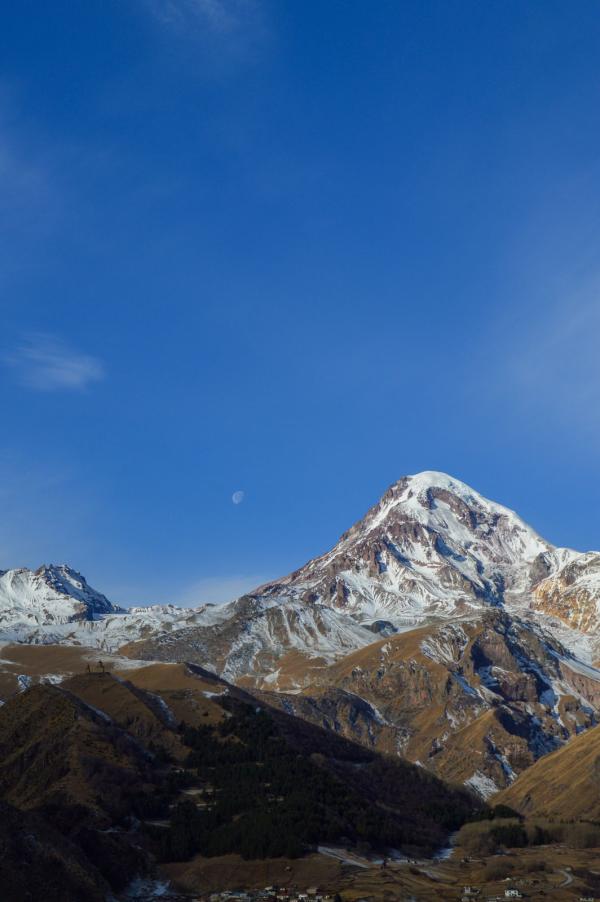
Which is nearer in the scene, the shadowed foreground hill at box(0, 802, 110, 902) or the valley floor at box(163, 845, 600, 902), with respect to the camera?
the shadowed foreground hill at box(0, 802, 110, 902)

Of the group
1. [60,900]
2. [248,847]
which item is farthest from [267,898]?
[60,900]

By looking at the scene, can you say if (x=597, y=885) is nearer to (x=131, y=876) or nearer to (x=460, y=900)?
(x=460, y=900)

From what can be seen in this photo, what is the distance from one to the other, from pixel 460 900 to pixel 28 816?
8010cm

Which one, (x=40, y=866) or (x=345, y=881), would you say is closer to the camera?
(x=40, y=866)

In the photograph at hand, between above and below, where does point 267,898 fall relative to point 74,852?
below

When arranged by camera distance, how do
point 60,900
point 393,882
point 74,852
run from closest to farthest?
point 60,900 < point 74,852 < point 393,882

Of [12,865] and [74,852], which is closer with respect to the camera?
[12,865]

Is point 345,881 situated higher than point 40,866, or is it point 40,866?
point 40,866

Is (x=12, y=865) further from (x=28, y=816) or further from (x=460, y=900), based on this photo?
(x=460, y=900)

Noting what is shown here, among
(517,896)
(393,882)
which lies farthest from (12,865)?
(517,896)

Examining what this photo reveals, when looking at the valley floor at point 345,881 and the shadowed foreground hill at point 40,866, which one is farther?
the valley floor at point 345,881

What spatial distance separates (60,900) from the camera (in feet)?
502

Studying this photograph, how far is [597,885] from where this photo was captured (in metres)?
197

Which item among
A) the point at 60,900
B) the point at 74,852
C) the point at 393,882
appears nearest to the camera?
the point at 60,900
